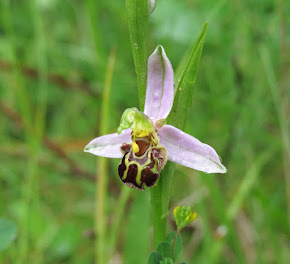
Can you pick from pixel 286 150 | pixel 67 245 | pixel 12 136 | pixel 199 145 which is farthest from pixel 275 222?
pixel 12 136

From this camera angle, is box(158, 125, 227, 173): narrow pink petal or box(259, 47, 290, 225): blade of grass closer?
box(158, 125, 227, 173): narrow pink petal

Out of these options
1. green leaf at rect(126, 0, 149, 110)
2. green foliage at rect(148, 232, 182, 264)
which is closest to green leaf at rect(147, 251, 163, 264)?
green foliage at rect(148, 232, 182, 264)

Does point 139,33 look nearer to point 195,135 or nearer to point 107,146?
point 107,146

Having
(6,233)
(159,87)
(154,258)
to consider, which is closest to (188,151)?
(159,87)

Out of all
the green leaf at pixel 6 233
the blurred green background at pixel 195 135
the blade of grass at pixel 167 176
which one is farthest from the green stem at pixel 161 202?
the blurred green background at pixel 195 135

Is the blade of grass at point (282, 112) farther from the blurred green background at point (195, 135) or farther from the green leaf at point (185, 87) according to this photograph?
the green leaf at point (185, 87)

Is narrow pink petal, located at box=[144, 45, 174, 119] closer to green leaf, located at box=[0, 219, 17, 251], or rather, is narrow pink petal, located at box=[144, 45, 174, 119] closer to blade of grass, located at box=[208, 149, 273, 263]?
green leaf, located at box=[0, 219, 17, 251]
